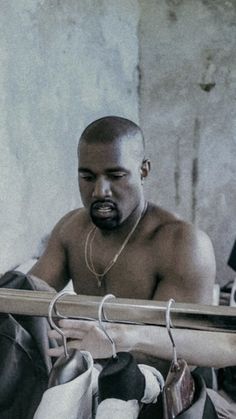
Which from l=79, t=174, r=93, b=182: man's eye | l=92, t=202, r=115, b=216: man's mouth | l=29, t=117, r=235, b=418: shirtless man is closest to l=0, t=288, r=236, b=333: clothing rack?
l=29, t=117, r=235, b=418: shirtless man

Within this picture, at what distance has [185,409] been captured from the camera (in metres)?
0.71

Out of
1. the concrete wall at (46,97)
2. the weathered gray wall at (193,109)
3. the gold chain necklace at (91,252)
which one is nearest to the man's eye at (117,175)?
the gold chain necklace at (91,252)

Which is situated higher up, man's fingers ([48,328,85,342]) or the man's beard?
man's fingers ([48,328,85,342])

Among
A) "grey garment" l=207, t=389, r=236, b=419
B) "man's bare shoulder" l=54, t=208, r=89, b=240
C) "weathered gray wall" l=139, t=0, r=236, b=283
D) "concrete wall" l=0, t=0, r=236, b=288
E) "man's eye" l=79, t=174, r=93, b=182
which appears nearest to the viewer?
"grey garment" l=207, t=389, r=236, b=419

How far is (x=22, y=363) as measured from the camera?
2.81 ft

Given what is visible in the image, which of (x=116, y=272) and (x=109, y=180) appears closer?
(x=109, y=180)

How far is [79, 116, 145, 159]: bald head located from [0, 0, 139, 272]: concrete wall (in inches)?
15.0

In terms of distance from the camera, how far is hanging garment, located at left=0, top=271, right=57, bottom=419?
2.77 feet

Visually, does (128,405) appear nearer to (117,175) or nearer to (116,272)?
(117,175)

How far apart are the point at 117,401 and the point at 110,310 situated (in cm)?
10

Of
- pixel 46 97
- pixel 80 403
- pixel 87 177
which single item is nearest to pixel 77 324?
pixel 80 403

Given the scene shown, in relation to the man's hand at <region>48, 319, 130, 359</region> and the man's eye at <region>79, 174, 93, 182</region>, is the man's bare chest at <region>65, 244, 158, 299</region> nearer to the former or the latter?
the man's eye at <region>79, 174, 93, 182</region>

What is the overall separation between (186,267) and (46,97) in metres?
0.86

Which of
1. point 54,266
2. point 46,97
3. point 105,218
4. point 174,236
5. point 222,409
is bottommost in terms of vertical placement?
point 222,409
